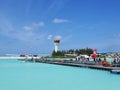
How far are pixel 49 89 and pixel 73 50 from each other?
210 feet

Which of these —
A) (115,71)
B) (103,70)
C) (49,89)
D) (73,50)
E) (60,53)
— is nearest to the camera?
(49,89)

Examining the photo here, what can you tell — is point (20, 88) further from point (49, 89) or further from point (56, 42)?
point (56, 42)

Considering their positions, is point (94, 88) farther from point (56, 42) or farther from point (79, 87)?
point (56, 42)

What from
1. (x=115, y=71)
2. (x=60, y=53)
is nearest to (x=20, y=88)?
(x=115, y=71)

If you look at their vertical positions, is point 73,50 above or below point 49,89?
above

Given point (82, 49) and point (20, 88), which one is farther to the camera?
point (82, 49)

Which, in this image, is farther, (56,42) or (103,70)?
(56,42)

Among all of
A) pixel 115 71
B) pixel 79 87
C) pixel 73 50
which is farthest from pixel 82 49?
pixel 79 87

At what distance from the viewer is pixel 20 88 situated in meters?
14.1

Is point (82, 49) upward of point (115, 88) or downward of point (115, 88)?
upward

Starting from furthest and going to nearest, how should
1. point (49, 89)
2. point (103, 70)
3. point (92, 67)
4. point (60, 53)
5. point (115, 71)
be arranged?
1. point (60, 53)
2. point (92, 67)
3. point (103, 70)
4. point (115, 71)
5. point (49, 89)

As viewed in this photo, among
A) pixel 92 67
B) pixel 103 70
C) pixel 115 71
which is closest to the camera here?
pixel 115 71

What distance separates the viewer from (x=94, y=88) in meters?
13.7

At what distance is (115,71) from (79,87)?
6.54 m
